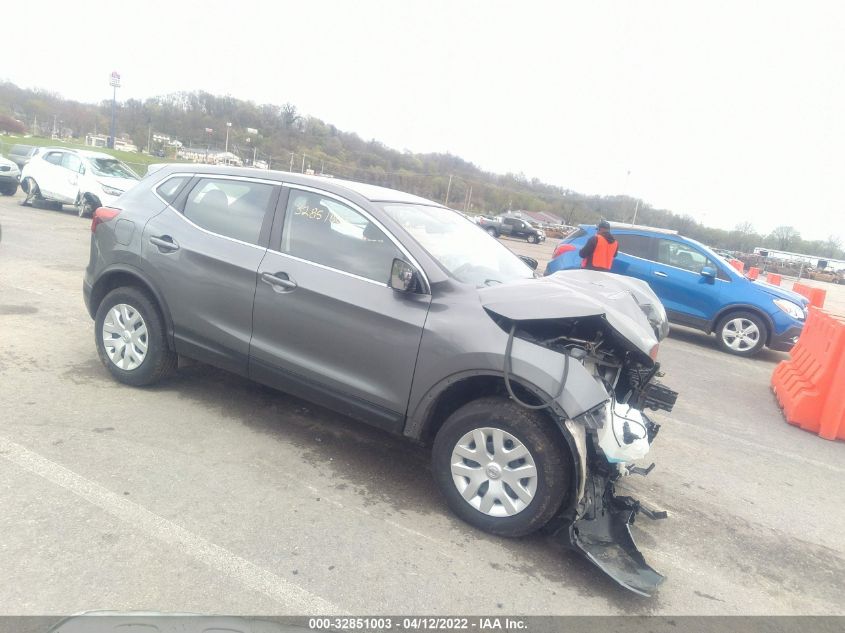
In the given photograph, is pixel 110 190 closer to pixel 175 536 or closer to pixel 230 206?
pixel 230 206

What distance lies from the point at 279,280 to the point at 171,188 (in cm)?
147

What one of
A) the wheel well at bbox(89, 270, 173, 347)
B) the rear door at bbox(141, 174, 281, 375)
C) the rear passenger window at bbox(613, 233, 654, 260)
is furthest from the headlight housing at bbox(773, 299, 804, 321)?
the wheel well at bbox(89, 270, 173, 347)

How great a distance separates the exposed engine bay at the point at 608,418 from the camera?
3.29 m

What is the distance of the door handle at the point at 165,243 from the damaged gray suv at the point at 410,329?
11mm

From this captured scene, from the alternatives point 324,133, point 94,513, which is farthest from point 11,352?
point 324,133

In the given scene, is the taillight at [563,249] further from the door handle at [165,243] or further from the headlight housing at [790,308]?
the door handle at [165,243]

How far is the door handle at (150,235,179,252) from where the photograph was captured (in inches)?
183

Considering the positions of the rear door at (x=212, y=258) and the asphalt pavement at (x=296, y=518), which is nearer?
the asphalt pavement at (x=296, y=518)

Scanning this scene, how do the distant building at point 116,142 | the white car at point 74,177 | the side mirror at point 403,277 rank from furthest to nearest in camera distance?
the distant building at point 116,142 < the white car at point 74,177 < the side mirror at point 403,277

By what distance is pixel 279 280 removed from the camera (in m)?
4.19

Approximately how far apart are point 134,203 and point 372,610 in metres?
3.74

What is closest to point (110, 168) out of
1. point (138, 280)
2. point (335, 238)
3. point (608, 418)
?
point (138, 280)

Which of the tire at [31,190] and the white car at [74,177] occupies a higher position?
the white car at [74,177]

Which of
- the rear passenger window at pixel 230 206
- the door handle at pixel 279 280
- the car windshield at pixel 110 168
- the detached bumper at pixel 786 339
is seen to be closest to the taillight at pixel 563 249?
the detached bumper at pixel 786 339
